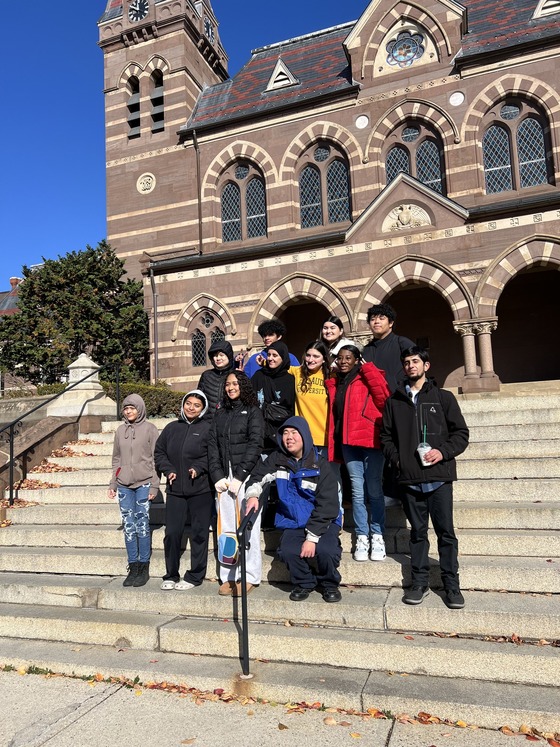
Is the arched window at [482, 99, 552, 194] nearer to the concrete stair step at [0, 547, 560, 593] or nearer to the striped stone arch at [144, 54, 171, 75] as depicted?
the striped stone arch at [144, 54, 171, 75]

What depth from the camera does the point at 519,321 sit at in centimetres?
1656

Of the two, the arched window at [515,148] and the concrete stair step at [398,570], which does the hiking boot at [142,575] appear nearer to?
the concrete stair step at [398,570]

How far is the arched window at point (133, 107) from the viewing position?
840 inches

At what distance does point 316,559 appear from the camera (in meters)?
4.74

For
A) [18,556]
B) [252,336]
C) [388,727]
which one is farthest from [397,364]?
[252,336]

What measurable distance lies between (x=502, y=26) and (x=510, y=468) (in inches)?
643

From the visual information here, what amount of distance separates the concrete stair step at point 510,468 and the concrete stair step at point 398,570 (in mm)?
1566

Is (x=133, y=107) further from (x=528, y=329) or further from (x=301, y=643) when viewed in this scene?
(x=301, y=643)

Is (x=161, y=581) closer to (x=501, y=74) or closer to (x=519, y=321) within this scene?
(x=519, y=321)

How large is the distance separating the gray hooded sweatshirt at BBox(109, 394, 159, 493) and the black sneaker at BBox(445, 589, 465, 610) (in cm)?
291

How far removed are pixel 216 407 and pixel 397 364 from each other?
1.90 meters

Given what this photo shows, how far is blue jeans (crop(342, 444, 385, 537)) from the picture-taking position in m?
5.08

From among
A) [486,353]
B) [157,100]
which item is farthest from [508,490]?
[157,100]

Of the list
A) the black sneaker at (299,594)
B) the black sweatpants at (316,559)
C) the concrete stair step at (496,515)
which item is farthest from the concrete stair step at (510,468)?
the black sneaker at (299,594)
